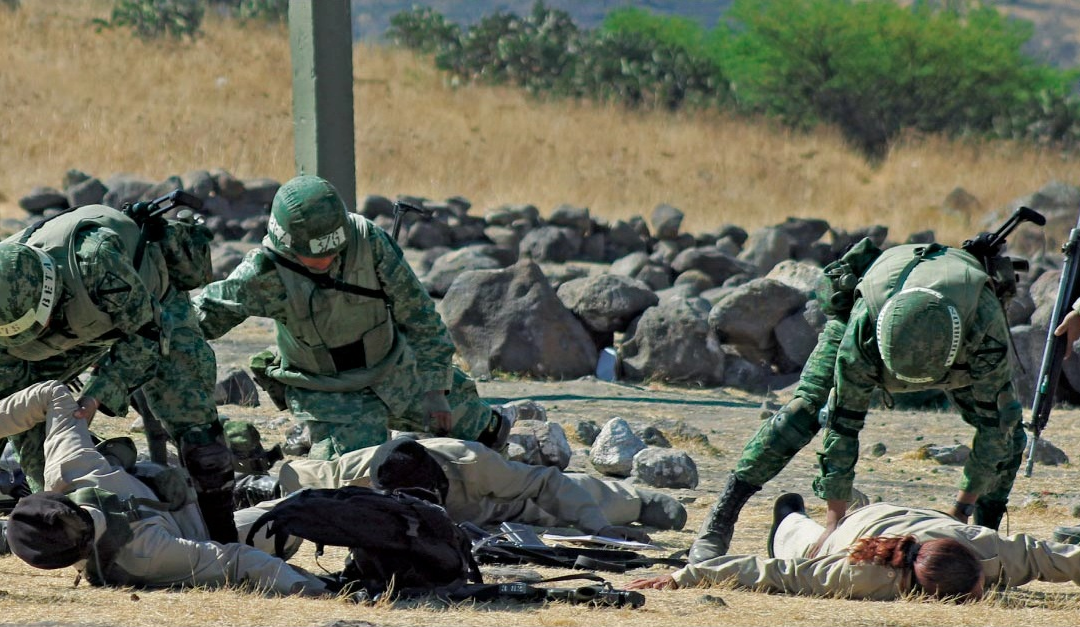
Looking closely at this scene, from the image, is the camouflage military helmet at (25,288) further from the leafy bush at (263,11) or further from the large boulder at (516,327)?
the leafy bush at (263,11)

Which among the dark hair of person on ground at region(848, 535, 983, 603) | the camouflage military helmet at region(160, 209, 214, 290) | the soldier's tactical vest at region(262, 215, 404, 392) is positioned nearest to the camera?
the dark hair of person on ground at region(848, 535, 983, 603)

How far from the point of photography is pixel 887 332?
5.62 meters

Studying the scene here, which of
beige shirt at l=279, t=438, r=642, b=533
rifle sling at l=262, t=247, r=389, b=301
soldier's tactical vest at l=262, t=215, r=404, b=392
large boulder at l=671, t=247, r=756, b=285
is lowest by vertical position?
large boulder at l=671, t=247, r=756, b=285

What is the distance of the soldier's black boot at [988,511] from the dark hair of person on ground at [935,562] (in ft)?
3.30

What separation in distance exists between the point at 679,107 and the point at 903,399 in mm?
24536

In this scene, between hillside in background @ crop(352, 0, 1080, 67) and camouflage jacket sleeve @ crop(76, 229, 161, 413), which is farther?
hillside in background @ crop(352, 0, 1080, 67)

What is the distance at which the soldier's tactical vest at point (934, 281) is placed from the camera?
5746 mm

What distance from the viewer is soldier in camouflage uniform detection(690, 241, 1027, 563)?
5.63 meters

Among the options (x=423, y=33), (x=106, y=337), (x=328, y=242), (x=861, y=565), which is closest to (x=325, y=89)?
(x=328, y=242)

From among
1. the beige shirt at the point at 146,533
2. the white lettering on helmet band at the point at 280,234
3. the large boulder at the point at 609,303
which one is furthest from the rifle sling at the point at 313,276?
the large boulder at the point at 609,303

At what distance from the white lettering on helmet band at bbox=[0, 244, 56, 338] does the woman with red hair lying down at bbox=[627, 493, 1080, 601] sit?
2312 millimetres

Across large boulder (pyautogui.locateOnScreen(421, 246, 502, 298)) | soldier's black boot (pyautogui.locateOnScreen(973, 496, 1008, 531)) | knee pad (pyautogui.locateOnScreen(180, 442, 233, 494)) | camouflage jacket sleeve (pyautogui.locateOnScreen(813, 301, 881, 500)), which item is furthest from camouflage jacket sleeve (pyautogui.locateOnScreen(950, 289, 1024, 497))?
large boulder (pyautogui.locateOnScreen(421, 246, 502, 298))

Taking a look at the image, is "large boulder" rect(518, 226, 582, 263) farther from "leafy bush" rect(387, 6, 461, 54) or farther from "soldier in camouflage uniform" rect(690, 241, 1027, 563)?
"leafy bush" rect(387, 6, 461, 54)

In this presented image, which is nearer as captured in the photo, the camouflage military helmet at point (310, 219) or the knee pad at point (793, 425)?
the knee pad at point (793, 425)
